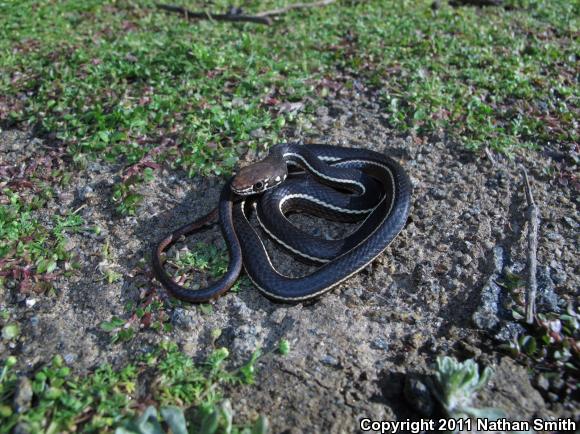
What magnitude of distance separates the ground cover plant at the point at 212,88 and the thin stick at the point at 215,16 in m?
0.17

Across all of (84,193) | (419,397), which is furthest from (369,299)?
(84,193)

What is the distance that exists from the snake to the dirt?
20 cm

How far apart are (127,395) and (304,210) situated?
2.65m

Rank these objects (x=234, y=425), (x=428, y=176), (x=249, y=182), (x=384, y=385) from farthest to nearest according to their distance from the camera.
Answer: (x=428, y=176) < (x=249, y=182) < (x=384, y=385) < (x=234, y=425)

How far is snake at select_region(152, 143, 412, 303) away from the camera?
15.0ft

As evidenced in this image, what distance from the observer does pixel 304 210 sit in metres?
5.58

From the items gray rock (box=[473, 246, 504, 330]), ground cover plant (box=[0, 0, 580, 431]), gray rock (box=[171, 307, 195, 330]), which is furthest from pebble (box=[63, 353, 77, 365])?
gray rock (box=[473, 246, 504, 330])

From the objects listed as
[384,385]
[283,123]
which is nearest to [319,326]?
[384,385]

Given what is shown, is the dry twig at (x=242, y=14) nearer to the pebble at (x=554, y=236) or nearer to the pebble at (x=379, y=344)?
the pebble at (x=554, y=236)

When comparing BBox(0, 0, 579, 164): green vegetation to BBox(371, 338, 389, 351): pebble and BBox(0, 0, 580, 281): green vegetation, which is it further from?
BBox(371, 338, 389, 351): pebble

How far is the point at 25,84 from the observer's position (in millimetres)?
7117

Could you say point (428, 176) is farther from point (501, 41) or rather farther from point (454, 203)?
point (501, 41)

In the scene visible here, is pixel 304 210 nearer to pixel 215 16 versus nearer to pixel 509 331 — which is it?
pixel 509 331

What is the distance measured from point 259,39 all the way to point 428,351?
5953mm
